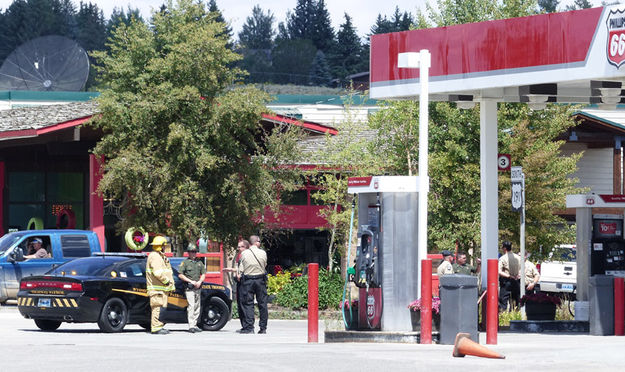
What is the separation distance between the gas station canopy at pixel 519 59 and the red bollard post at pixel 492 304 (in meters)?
3.70

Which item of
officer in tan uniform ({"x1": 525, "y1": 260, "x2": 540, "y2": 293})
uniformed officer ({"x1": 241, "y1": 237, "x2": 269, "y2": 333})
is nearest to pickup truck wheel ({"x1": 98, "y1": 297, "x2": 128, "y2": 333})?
uniformed officer ({"x1": 241, "y1": 237, "x2": 269, "y2": 333})

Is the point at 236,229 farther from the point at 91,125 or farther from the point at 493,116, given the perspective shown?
the point at 493,116

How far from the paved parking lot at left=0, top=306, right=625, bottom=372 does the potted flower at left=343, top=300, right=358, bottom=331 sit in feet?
2.82

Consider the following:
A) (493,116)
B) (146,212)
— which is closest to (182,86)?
(146,212)

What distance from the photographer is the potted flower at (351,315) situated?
18.5m

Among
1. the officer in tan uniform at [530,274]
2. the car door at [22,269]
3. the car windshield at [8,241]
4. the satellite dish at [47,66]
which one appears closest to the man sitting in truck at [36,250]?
the car door at [22,269]

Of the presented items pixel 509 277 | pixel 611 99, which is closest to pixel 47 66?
pixel 509 277

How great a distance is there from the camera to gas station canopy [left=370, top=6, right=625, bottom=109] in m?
18.2

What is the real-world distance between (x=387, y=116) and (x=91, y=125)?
9.00 meters

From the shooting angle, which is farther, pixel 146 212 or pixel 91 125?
pixel 91 125

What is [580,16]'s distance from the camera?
60.3 feet

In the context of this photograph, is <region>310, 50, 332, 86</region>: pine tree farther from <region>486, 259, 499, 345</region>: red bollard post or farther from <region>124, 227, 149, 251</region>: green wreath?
<region>486, 259, 499, 345</region>: red bollard post

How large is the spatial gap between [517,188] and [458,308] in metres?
7.09

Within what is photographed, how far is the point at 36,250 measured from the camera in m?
29.0
